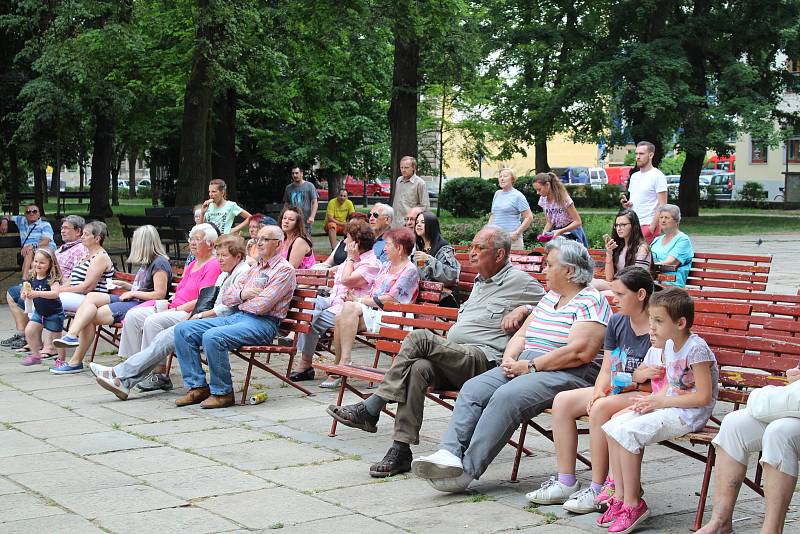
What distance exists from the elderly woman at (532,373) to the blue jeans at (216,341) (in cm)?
279

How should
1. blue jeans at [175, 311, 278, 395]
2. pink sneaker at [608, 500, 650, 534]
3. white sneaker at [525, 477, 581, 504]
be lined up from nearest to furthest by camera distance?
pink sneaker at [608, 500, 650, 534] → white sneaker at [525, 477, 581, 504] → blue jeans at [175, 311, 278, 395]

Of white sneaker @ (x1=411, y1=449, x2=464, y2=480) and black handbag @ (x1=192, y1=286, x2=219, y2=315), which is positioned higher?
black handbag @ (x1=192, y1=286, x2=219, y2=315)

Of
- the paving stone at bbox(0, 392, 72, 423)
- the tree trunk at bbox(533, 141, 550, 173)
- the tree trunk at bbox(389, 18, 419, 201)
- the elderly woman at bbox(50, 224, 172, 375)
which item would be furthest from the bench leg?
the tree trunk at bbox(533, 141, 550, 173)

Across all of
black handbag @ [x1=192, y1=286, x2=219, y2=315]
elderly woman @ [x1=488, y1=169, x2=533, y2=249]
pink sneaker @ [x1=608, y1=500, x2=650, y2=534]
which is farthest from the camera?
elderly woman @ [x1=488, y1=169, x2=533, y2=249]

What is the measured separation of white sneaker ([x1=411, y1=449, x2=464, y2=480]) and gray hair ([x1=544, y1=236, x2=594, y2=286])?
4.17 feet

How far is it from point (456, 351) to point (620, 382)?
1.14m

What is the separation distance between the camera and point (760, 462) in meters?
5.05

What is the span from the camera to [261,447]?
24.0 feet

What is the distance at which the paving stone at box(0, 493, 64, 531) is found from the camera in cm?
579

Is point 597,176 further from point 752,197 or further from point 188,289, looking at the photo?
point 188,289

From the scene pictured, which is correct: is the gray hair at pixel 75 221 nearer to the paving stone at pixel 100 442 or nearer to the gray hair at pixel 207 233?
the gray hair at pixel 207 233

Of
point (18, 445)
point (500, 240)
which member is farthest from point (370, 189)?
point (500, 240)

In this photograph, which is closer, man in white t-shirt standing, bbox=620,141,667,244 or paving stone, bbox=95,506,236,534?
paving stone, bbox=95,506,236,534

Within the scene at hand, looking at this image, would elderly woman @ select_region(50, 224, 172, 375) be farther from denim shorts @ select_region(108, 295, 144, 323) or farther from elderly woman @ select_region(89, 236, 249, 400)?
elderly woman @ select_region(89, 236, 249, 400)
